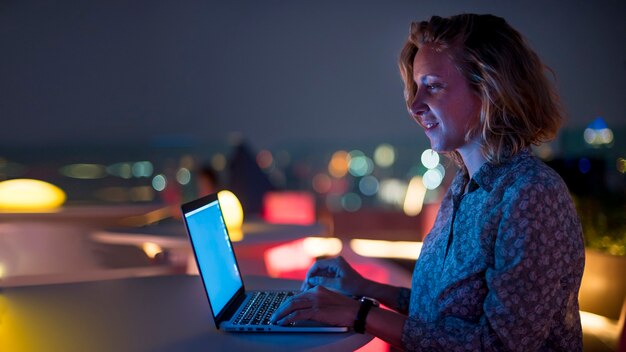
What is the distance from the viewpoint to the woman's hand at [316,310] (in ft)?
4.61

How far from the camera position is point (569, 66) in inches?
241

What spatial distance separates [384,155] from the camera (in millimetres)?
9234

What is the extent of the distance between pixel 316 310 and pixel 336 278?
1.39ft

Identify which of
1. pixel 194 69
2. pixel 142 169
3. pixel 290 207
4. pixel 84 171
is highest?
pixel 194 69

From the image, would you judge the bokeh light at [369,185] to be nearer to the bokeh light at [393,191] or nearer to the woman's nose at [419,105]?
the bokeh light at [393,191]

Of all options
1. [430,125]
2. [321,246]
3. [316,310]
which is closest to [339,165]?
[321,246]

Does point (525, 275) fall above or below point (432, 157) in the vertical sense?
below

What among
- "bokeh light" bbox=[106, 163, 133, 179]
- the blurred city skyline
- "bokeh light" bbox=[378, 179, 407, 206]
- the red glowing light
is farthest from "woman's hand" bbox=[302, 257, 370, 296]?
"bokeh light" bbox=[378, 179, 407, 206]

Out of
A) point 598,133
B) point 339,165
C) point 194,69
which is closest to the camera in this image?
point 598,133

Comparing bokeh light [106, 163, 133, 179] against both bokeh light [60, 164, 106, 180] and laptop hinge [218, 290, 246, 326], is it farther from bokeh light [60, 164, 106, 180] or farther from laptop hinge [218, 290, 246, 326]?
laptop hinge [218, 290, 246, 326]

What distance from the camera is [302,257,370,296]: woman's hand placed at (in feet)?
5.94

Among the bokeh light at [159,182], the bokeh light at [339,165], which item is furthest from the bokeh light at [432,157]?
the bokeh light at [339,165]

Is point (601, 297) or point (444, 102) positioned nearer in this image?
point (444, 102)

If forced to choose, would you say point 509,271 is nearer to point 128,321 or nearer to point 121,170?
point 128,321
